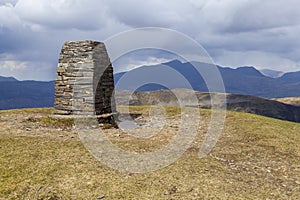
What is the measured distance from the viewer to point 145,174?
47.8ft

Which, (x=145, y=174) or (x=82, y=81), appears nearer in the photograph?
(x=145, y=174)

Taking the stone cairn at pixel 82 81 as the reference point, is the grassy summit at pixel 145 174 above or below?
below

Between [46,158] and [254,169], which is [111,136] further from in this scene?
[254,169]

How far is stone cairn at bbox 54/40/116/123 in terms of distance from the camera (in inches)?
969

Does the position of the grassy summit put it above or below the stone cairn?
below

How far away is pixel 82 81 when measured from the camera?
971 inches

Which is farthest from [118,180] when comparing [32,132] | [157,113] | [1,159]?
[157,113]

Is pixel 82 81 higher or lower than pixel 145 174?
higher

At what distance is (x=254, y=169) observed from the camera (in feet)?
54.1

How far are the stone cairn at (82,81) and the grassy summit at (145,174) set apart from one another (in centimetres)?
270

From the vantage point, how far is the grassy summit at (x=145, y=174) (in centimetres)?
1281

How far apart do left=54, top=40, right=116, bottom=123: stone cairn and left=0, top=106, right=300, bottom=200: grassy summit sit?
2.70 metres

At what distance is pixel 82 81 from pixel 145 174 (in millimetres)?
12328

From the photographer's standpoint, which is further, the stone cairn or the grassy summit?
the stone cairn
